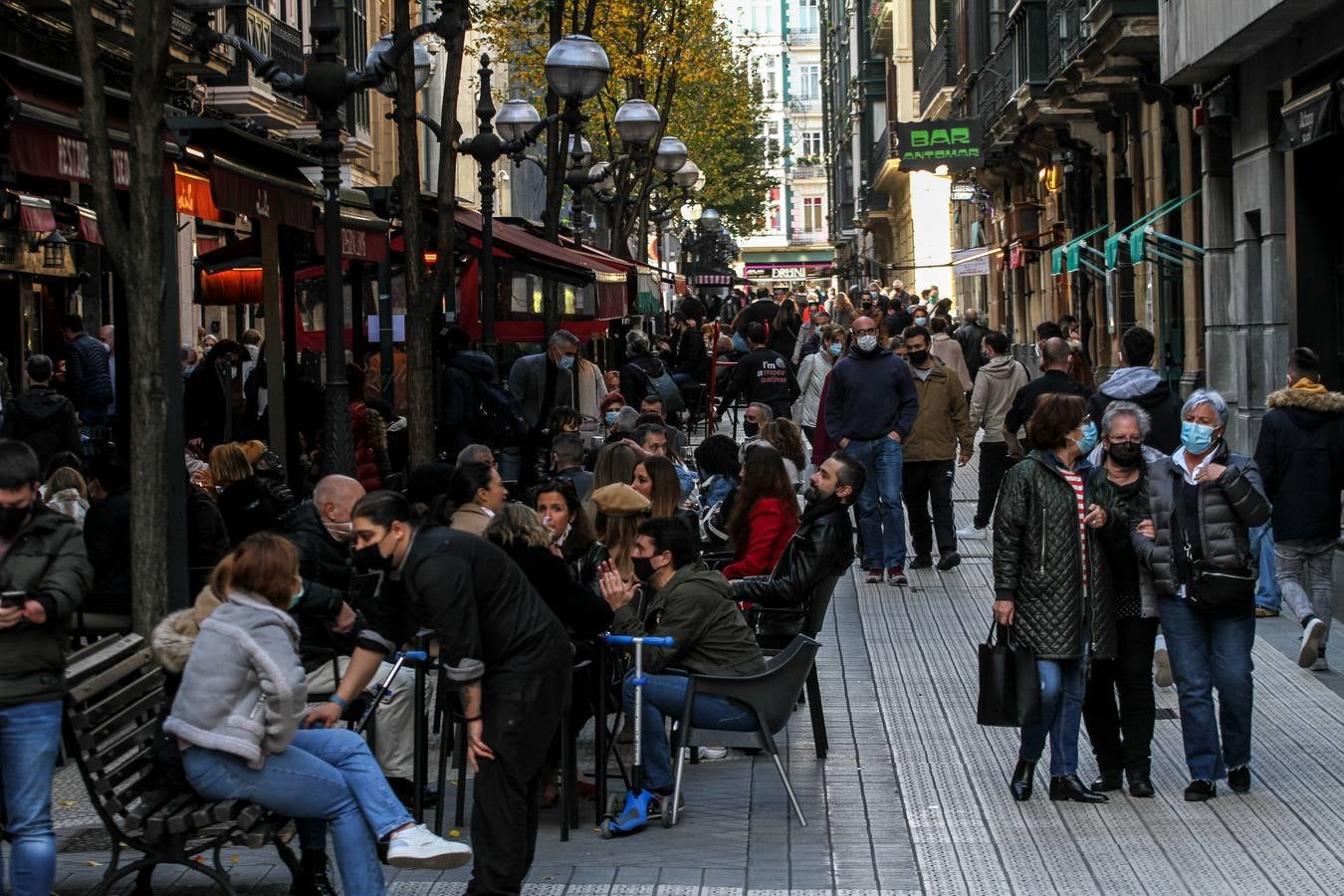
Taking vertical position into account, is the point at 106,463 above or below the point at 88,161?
below

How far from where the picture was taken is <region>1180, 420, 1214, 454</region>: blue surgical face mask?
868 cm

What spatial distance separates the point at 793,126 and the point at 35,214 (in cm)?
12757

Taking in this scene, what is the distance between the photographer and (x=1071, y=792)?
8617mm

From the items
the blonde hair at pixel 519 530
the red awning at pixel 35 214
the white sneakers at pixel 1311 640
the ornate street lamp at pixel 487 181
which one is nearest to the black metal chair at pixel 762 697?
the blonde hair at pixel 519 530

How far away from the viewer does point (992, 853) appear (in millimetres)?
7797

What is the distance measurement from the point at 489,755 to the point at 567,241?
2189 centimetres

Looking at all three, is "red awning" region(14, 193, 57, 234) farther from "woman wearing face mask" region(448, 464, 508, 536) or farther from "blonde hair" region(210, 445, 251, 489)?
"woman wearing face mask" region(448, 464, 508, 536)

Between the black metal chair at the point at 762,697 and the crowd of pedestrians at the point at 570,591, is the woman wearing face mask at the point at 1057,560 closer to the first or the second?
the crowd of pedestrians at the point at 570,591

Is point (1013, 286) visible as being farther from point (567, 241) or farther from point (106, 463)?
point (106, 463)

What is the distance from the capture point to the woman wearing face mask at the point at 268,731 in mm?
6363

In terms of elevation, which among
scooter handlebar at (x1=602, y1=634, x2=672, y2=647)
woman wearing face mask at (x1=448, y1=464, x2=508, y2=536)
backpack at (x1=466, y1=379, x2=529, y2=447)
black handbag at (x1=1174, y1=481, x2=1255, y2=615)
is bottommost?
scooter handlebar at (x1=602, y1=634, x2=672, y2=647)

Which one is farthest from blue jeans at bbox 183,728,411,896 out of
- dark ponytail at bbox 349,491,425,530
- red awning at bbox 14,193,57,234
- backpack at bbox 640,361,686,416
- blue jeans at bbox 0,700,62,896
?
backpack at bbox 640,361,686,416

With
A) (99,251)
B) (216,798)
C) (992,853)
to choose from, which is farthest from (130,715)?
(99,251)

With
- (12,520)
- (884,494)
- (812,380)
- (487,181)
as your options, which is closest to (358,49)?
(487,181)
